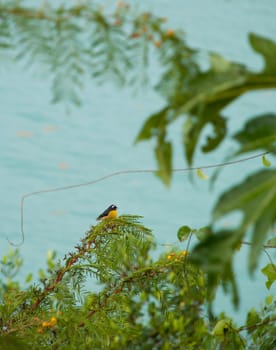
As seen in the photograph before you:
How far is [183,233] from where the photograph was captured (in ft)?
3.75

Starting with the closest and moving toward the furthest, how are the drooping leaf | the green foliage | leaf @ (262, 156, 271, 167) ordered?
the drooping leaf < the green foliage < leaf @ (262, 156, 271, 167)

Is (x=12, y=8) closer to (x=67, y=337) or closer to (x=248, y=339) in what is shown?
(x=67, y=337)

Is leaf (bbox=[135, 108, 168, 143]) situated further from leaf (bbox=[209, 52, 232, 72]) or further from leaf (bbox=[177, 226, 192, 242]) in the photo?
leaf (bbox=[177, 226, 192, 242])

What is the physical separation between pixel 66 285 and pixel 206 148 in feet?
2.31

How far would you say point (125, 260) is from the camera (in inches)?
42.6

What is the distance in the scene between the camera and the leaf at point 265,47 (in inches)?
14.4

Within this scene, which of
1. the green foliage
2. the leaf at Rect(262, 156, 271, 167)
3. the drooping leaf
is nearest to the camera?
the drooping leaf

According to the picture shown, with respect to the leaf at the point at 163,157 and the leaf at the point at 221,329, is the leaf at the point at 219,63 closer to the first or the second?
the leaf at the point at 163,157

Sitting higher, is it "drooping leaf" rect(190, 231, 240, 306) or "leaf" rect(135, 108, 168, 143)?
"leaf" rect(135, 108, 168, 143)

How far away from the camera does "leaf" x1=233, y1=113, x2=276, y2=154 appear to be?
360 millimetres

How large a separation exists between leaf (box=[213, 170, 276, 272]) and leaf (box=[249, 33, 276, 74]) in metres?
0.05

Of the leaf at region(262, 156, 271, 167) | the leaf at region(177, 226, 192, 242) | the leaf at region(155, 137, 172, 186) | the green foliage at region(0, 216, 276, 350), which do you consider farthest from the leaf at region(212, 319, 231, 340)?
the leaf at region(155, 137, 172, 186)

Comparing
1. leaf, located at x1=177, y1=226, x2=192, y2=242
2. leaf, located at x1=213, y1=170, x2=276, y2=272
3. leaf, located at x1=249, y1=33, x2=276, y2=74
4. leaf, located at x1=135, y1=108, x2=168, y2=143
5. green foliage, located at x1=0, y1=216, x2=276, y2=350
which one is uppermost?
leaf, located at x1=177, y1=226, x2=192, y2=242

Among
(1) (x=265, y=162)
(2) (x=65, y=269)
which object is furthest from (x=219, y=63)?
(1) (x=265, y=162)
